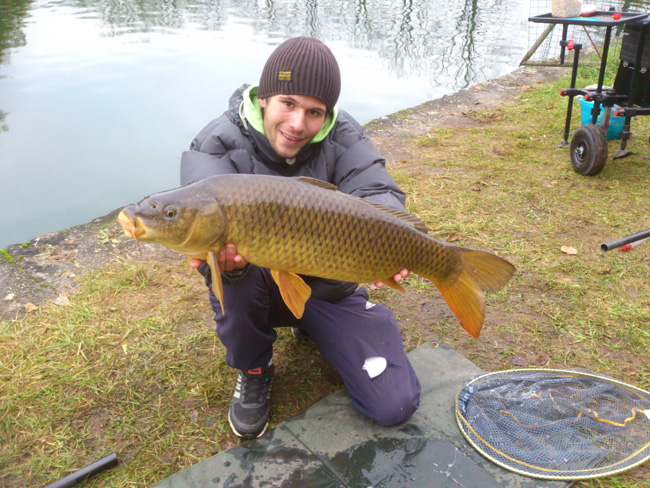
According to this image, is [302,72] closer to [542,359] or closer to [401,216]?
[401,216]

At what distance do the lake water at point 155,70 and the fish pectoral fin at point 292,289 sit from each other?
9.03 feet

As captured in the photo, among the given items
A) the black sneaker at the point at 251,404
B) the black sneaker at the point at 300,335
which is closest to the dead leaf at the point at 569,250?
the black sneaker at the point at 300,335

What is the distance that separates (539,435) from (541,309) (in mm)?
801

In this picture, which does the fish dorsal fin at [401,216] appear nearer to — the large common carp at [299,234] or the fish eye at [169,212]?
the large common carp at [299,234]

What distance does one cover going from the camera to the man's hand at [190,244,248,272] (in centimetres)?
136

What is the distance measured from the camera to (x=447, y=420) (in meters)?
1.72

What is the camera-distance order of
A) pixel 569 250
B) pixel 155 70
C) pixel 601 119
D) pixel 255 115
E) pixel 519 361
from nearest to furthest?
pixel 255 115 < pixel 519 361 < pixel 569 250 < pixel 601 119 < pixel 155 70

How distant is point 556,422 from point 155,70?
6.63m

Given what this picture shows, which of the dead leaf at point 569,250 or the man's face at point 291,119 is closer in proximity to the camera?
the man's face at point 291,119

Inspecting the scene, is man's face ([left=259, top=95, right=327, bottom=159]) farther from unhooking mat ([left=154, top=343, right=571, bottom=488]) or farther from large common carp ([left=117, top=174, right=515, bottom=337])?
unhooking mat ([left=154, top=343, right=571, bottom=488])

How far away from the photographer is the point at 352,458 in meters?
1.58

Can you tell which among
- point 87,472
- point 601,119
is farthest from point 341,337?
point 601,119

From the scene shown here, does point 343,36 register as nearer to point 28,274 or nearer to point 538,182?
point 538,182

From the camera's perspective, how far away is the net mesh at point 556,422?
1.56m
